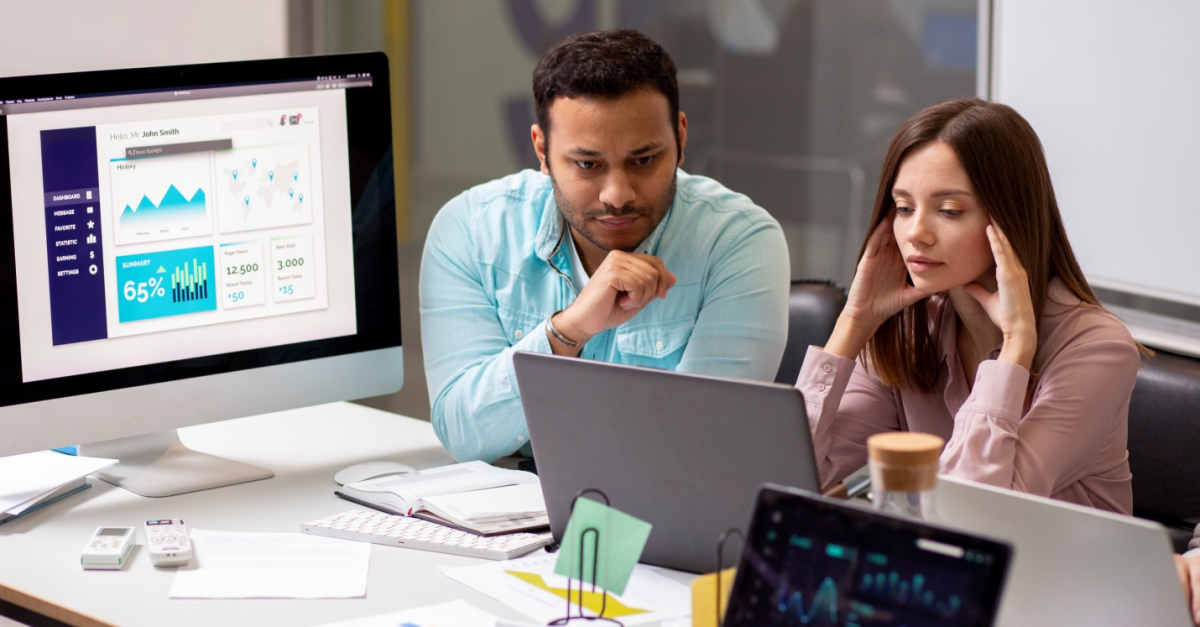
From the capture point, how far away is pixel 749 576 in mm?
903

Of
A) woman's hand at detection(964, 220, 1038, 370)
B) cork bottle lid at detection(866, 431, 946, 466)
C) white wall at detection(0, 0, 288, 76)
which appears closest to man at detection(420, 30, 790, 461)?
woman's hand at detection(964, 220, 1038, 370)

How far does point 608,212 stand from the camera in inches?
67.6

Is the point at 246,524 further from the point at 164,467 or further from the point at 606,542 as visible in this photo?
the point at 606,542

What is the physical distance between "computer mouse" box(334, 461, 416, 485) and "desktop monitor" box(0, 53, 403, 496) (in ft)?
0.40

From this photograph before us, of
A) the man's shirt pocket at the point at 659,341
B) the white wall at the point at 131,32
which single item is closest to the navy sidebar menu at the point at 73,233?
the white wall at the point at 131,32

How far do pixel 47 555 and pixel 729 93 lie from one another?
243 centimetres

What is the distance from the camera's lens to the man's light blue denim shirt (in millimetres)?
1723

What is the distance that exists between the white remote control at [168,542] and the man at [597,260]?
1.47 feet

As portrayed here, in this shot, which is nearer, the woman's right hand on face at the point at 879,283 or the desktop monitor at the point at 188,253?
the desktop monitor at the point at 188,253

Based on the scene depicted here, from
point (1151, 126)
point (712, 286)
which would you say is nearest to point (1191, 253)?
point (1151, 126)

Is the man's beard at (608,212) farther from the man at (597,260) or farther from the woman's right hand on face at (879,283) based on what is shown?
the woman's right hand on face at (879,283)

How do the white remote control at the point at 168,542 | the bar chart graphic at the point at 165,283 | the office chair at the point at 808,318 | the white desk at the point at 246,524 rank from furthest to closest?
1. the office chair at the point at 808,318
2. the bar chart graphic at the point at 165,283
3. the white remote control at the point at 168,542
4. the white desk at the point at 246,524

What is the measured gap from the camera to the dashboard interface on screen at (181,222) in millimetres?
1493

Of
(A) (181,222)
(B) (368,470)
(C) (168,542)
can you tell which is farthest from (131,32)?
(C) (168,542)
